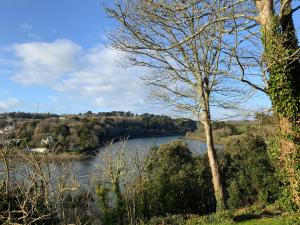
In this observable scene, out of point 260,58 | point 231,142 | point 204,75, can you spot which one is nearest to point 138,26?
point 204,75

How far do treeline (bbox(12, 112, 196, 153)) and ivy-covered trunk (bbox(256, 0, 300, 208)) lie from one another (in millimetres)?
A: 5846

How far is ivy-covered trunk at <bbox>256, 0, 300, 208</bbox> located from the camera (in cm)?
987

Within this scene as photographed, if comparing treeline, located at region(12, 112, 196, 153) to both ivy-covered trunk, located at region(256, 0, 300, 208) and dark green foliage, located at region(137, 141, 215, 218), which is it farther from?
ivy-covered trunk, located at region(256, 0, 300, 208)

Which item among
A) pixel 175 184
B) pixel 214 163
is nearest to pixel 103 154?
pixel 175 184

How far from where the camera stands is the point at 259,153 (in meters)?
24.4

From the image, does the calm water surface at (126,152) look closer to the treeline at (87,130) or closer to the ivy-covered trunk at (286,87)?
the treeline at (87,130)

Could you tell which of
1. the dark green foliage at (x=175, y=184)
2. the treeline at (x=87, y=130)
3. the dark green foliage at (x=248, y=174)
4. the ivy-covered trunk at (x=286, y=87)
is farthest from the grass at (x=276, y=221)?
the dark green foliage at (x=248, y=174)

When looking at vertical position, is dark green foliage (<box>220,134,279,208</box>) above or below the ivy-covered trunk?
below

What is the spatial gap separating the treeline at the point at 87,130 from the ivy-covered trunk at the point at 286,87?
230 inches

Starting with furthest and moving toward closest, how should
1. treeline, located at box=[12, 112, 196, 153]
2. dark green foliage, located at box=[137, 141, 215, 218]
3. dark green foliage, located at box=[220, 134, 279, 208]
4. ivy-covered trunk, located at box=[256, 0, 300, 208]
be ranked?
dark green foliage, located at box=[220, 134, 279, 208] → dark green foliage, located at box=[137, 141, 215, 218] → treeline, located at box=[12, 112, 196, 153] → ivy-covered trunk, located at box=[256, 0, 300, 208]

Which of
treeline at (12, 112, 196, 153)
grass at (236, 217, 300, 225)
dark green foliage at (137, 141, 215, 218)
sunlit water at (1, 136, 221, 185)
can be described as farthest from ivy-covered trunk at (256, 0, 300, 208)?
sunlit water at (1, 136, 221, 185)

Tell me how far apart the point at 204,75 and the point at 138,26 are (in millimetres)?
4436

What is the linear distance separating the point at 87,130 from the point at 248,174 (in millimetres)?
12933

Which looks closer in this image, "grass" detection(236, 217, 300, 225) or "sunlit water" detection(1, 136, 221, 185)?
"grass" detection(236, 217, 300, 225)
